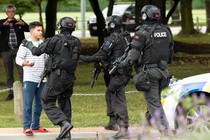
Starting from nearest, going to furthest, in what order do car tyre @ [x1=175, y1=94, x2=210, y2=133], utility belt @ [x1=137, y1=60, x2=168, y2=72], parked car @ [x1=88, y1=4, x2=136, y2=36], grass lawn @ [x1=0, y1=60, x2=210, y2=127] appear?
car tyre @ [x1=175, y1=94, x2=210, y2=133] → utility belt @ [x1=137, y1=60, x2=168, y2=72] → grass lawn @ [x1=0, y1=60, x2=210, y2=127] → parked car @ [x1=88, y1=4, x2=136, y2=36]

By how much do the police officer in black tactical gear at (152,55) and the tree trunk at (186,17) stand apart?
2670 centimetres

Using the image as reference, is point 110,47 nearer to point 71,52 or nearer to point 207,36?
point 71,52

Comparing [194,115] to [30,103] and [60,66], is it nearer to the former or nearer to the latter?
[60,66]

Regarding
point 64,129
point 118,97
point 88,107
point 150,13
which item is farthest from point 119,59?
point 88,107

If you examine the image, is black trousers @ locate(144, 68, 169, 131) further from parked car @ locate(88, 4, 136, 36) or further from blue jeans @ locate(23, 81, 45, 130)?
parked car @ locate(88, 4, 136, 36)

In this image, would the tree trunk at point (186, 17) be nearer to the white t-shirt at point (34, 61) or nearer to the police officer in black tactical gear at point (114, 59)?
the police officer in black tactical gear at point (114, 59)

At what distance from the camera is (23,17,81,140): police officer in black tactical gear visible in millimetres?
10156

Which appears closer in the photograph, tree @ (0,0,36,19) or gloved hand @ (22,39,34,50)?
gloved hand @ (22,39,34,50)

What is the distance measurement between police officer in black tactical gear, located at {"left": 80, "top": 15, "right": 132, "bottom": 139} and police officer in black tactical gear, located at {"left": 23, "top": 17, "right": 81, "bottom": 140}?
42 cm

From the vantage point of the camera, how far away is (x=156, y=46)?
10.0m

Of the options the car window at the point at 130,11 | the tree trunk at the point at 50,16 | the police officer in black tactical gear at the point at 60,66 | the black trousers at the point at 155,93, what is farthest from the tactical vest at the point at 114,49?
the car window at the point at 130,11

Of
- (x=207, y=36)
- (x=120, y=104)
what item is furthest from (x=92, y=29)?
(x=120, y=104)

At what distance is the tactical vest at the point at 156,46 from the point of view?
32.7 ft

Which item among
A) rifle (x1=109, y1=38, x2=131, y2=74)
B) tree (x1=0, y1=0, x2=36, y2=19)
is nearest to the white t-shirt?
rifle (x1=109, y1=38, x2=131, y2=74)
